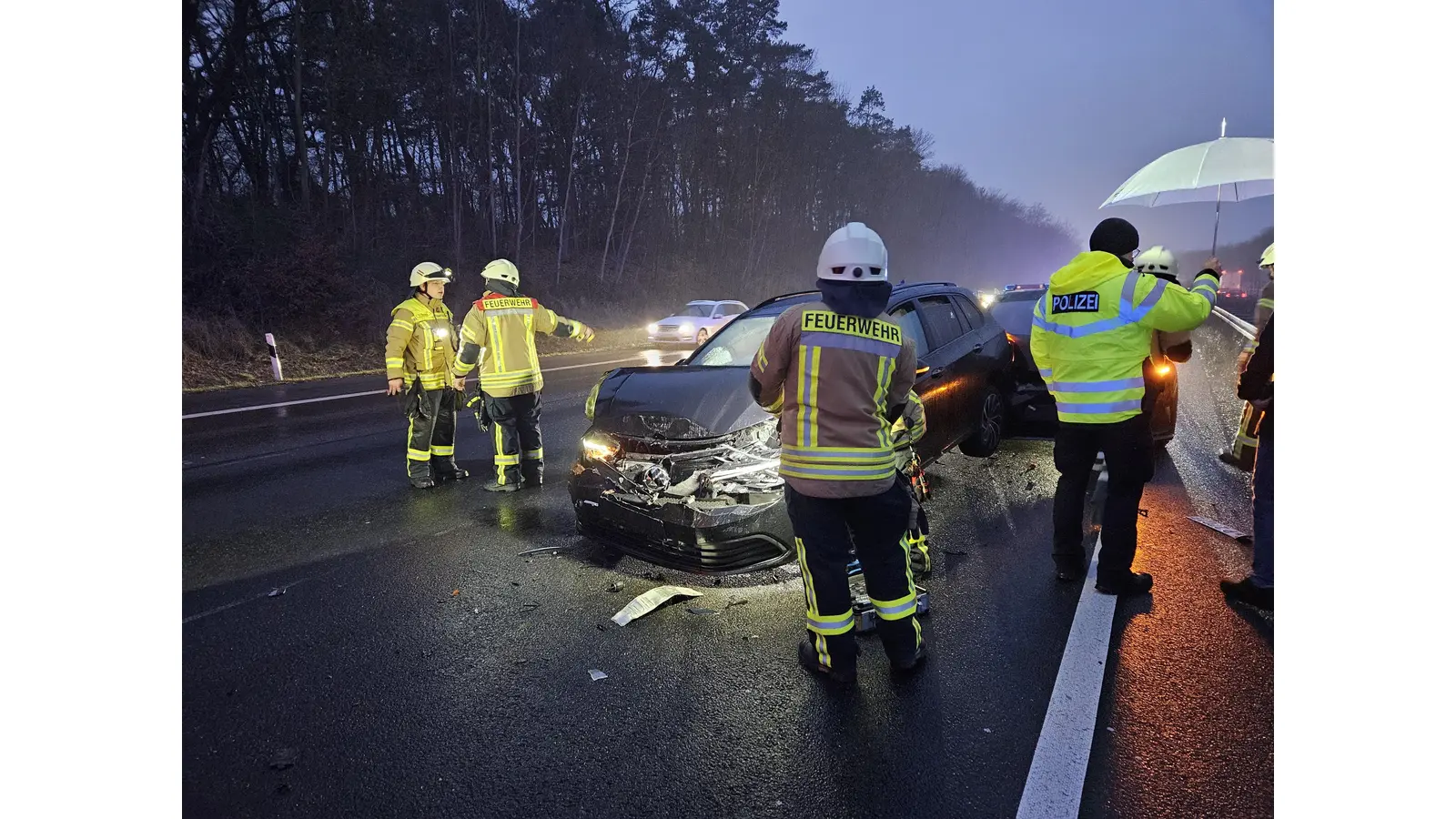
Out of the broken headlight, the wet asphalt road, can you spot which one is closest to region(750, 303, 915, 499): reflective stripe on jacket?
the wet asphalt road

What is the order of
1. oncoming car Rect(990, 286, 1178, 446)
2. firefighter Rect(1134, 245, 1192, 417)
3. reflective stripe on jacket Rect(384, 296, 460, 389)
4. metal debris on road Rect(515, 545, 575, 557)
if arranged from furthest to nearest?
reflective stripe on jacket Rect(384, 296, 460, 389), oncoming car Rect(990, 286, 1178, 446), metal debris on road Rect(515, 545, 575, 557), firefighter Rect(1134, 245, 1192, 417)

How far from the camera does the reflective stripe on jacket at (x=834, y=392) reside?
288 cm

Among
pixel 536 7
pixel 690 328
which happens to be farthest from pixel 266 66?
pixel 690 328

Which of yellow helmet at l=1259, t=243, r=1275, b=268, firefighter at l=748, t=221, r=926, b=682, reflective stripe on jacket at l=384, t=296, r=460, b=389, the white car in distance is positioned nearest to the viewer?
firefighter at l=748, t=221, r=926, b=682

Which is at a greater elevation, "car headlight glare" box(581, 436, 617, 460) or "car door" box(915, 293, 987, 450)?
"car door" box(915, 293, 987, 450)

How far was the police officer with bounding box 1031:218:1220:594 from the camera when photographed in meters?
3.56

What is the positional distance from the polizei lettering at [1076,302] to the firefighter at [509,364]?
3610 mm

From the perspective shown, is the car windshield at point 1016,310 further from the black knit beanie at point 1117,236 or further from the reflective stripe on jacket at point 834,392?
the reflective stripe on jacket at point 834,392

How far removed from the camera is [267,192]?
19.9 metres

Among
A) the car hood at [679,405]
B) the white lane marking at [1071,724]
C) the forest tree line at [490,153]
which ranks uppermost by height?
the forest tree line at [490,153]

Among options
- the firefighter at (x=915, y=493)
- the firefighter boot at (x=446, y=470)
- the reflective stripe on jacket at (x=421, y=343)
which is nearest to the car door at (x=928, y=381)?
the firefighter at (x=915, y=493)

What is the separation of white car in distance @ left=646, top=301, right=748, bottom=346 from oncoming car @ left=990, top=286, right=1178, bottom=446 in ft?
37.7

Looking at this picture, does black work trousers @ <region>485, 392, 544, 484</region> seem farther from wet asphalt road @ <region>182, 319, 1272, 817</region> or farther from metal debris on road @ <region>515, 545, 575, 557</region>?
metal debris on road @ <region>515, 545, 575, 557</region>

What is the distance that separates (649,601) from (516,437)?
9.11ft
